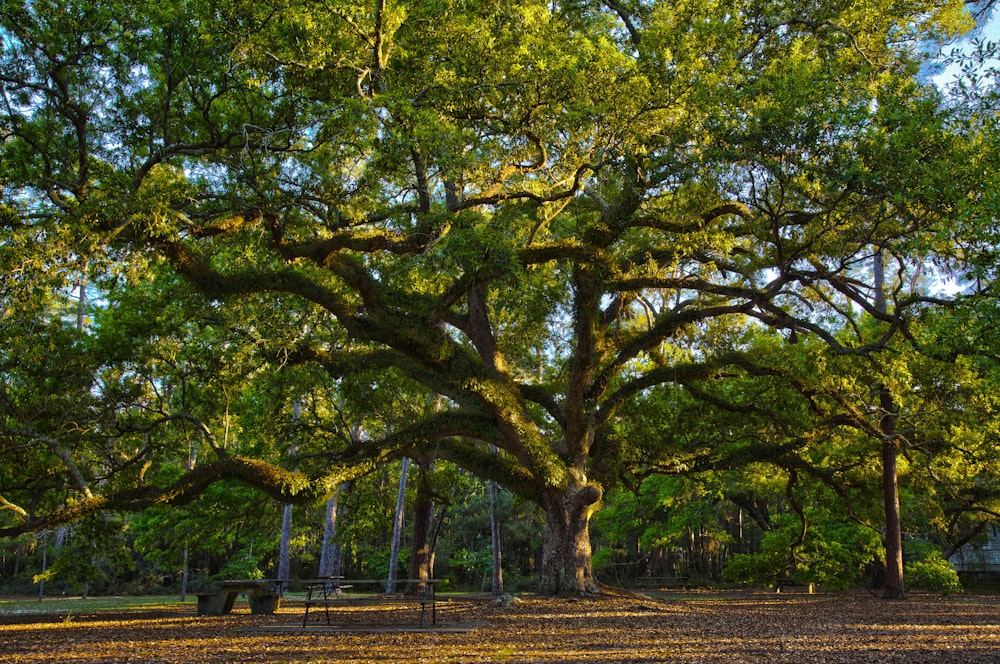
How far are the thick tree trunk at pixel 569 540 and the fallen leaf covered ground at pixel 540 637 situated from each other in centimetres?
64

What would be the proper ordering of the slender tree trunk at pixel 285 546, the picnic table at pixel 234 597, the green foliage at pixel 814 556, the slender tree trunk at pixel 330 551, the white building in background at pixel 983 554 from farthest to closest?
1. the white building in background at pixel 983 554
2. the slender tree trunk at pixel 330 551
3. the slender tree trunk at pixel 285 546
4. the green foliage at pixel 814 556
5. the picnic table at pixel 234 597

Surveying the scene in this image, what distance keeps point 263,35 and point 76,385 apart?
7141 mm

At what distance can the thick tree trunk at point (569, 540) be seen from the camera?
12258 millimetres

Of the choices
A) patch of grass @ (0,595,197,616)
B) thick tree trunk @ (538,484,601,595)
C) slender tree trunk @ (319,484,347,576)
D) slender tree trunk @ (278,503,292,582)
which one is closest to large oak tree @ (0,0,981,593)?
thick tree trunk @ (538,484,601,595)

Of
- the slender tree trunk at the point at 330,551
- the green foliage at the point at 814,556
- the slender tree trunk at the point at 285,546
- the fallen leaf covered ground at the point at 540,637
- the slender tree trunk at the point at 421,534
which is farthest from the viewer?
the slender tree trunk at the point at 330,551

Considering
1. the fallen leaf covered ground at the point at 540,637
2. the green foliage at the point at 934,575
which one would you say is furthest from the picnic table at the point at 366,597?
the green foliage at the point at 934,575

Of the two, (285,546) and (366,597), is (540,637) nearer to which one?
(366,597)

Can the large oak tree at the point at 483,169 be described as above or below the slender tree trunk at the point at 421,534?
above

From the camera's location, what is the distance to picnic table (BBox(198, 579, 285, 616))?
1236 centimetres

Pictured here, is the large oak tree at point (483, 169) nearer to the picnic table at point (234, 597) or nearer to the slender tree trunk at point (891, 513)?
the picnic table at point (234, 597)

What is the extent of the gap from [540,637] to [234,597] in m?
7.48

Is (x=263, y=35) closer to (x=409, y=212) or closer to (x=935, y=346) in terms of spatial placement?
(x=409, y=212)

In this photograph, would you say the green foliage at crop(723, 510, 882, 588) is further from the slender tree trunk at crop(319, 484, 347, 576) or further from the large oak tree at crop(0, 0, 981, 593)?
the slender tree trunk at crop(319, 484, 347, 576)

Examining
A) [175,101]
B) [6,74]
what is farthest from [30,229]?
[175,101]
